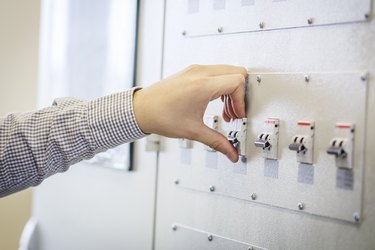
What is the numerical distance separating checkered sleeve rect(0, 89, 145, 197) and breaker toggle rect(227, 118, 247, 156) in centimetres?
19

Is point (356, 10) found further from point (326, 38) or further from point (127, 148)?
point (127, 148)

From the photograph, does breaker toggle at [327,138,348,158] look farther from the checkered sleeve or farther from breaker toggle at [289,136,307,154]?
the checkered sleeve

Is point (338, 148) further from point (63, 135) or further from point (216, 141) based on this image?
point (63, 135)

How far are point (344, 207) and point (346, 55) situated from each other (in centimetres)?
26

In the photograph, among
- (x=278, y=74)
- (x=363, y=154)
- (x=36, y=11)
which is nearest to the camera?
(x=363, y=154)

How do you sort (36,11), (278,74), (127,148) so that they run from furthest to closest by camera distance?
(36,11)
(127,148)
(278,74)

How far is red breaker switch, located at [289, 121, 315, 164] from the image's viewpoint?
2.16 ft

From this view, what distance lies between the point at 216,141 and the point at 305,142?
0.16 m

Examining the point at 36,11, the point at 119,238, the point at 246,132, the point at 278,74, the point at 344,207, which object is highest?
the point at 36,11

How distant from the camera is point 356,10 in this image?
0.62 m

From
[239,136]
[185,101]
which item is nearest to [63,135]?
[185,101]

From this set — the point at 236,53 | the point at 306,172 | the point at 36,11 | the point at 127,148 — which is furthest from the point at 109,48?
the point at 36,11

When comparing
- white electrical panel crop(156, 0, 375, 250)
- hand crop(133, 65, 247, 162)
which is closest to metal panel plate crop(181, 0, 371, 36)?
white electrical panel crop(156, 0, 375, 250)

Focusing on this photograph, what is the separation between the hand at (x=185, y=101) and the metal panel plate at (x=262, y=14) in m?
0.14
